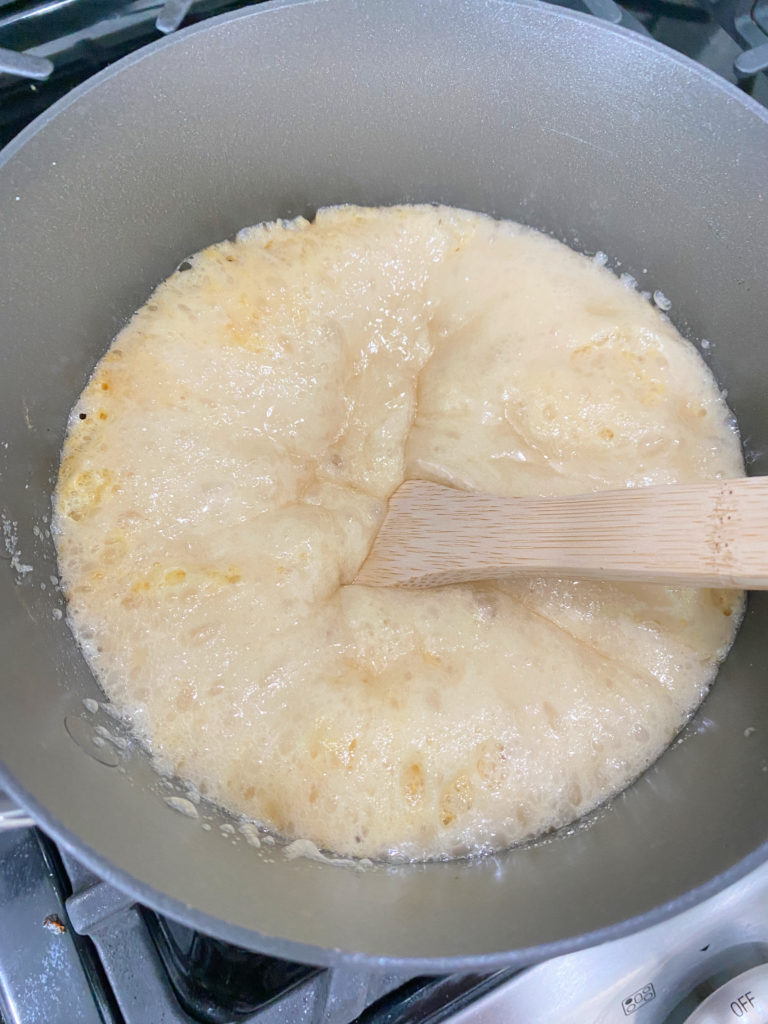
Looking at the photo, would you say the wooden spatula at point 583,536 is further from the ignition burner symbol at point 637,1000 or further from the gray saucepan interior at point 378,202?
the ignition burner symbol at point 637,1000

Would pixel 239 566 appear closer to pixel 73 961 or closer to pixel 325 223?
pixel 73 961

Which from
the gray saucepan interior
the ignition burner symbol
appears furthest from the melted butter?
the ignition burner symbol

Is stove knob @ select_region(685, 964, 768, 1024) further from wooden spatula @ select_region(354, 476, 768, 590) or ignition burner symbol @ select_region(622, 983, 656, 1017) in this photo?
wooden spatula @ select_region(354, 476, 768, 590)

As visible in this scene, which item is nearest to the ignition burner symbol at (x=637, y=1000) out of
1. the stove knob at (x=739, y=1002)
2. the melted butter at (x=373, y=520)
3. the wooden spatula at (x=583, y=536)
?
the stove knob at (x=739, y=1002)

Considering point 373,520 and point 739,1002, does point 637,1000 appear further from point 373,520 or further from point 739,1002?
point 373,520

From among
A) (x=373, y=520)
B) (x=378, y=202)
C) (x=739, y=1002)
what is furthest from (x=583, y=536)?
(x=378, y=202)

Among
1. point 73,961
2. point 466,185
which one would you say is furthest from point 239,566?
point 466,185
